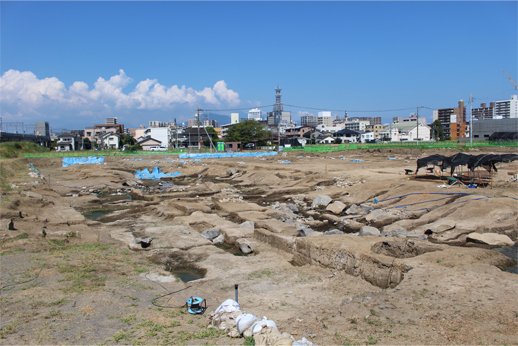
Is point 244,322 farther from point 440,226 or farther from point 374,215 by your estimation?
point 374,215

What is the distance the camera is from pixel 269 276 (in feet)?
31.3

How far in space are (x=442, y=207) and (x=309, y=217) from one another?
6488 millimetres

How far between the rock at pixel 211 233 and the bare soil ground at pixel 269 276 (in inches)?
10.6

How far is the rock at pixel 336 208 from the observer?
1869 cm

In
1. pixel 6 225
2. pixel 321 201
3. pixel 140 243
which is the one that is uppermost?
pixel 6 225

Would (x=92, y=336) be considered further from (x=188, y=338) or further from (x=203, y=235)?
(x=203, y=235)

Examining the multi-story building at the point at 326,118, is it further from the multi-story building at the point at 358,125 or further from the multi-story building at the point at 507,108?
the multi-story building at the point at 507,108

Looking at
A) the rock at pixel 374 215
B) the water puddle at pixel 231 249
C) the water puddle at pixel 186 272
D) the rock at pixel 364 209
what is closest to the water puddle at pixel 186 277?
the water puddle at pixel 186 272

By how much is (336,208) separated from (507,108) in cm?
17937

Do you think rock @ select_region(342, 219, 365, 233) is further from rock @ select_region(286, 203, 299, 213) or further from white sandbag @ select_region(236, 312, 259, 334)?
white sandbag @ select_region(236, 312, 259, 334)

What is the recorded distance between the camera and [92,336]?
19.7 ft

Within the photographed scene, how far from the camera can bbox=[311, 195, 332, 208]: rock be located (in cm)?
2023

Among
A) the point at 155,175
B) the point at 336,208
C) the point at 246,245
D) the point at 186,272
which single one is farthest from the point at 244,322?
the point at 155,175

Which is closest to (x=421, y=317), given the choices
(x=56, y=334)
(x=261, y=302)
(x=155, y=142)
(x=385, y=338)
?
(x=385, y=338)
